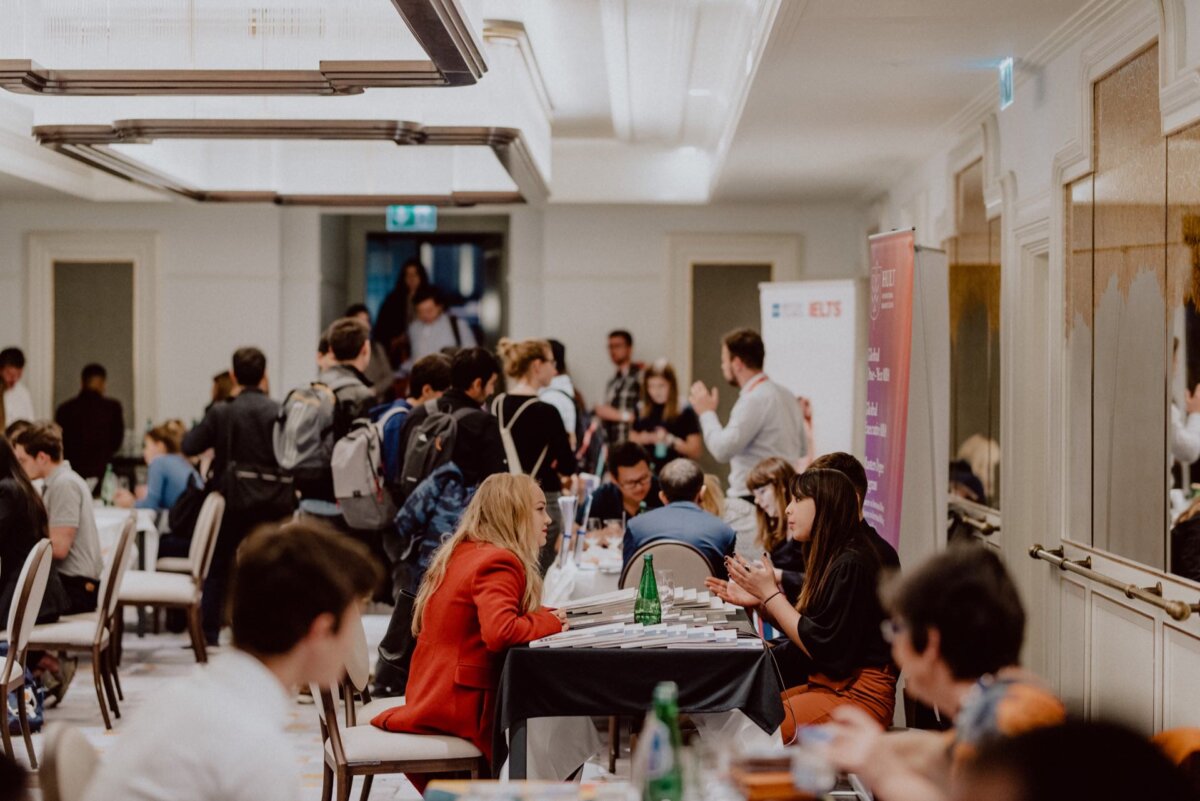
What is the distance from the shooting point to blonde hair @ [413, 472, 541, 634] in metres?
3.99

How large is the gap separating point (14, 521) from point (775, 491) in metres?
3.19

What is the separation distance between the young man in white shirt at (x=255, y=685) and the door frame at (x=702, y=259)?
9418 mm

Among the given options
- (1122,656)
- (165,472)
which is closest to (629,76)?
(165,472)

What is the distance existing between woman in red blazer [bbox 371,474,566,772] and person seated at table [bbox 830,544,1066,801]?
1.79m

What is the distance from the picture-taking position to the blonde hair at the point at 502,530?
3.99 m

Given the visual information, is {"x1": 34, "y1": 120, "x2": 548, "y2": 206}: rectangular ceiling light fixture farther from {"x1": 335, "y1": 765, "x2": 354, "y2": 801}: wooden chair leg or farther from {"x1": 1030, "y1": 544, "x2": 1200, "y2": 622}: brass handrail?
{"x1": 335, "y1": 765, "x2": 354, "y2": 801}: wooden chair leg

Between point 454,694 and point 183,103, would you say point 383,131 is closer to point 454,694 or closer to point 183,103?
point 183,103

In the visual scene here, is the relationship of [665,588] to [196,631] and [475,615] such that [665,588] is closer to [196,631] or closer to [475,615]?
[475,615]

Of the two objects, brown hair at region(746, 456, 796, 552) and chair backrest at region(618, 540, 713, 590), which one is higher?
brown hair at region(746, 456, 796, 552)

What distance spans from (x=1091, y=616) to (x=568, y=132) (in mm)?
6597

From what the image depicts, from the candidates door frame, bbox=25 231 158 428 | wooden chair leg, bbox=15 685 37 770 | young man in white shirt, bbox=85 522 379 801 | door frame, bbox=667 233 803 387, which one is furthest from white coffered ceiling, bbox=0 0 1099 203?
young man in white shirt, bbox=85 522 379 801

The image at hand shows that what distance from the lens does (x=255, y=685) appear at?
1.97 metres

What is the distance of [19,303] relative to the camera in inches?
461

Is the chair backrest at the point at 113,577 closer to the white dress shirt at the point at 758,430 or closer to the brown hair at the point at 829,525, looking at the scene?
the white dress shirt at the point at 758,430
